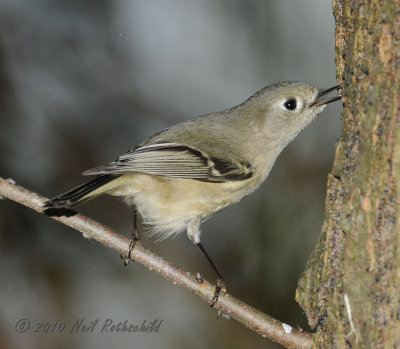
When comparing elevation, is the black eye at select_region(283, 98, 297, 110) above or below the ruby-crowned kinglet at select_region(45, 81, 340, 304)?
above

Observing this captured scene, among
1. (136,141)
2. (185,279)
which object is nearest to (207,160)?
(185,279)

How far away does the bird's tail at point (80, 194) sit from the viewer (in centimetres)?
182

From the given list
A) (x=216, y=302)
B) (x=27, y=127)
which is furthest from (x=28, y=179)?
(x=216, y=302)

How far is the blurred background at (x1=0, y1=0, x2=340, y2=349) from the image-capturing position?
3.76 meters

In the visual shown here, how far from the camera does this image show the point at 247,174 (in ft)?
8.11

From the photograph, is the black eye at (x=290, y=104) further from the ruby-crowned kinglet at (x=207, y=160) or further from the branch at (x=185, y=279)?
the branch at (x=185, y=279)

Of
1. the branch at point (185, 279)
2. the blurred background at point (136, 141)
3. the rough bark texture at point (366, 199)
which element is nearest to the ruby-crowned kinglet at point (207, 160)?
the branch at point (185, 279)

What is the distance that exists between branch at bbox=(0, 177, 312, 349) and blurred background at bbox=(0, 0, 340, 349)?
185 centimetres

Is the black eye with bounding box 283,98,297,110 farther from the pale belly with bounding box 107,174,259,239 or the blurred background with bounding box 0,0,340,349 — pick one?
the blurred background with bounding box 0,0,340,349

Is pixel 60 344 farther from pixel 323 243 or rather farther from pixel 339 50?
pixel 339 50

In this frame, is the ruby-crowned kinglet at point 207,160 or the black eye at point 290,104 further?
the black eye at point 290,104

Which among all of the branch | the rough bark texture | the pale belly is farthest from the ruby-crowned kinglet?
the rough bark texture

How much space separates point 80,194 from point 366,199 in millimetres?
1003

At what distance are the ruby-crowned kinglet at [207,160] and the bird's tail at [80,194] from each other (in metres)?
0.01
